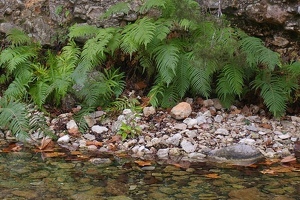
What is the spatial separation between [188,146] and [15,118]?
6.75 ft

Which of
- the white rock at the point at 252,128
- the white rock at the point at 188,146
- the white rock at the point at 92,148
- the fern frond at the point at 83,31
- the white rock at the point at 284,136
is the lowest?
the white rock at the point at 92,148

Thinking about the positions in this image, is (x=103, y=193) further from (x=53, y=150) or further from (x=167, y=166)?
(x=53, y=150)

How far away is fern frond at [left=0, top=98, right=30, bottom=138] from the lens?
16.2ft

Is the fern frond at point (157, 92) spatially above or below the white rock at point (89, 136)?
above

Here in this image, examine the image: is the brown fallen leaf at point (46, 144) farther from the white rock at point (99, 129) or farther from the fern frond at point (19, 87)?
the fern frond at point (19, 87)

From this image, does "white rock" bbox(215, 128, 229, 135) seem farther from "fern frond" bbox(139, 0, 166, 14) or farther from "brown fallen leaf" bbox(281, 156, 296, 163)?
"fern frond" bbox(139, 0, 166, 14)

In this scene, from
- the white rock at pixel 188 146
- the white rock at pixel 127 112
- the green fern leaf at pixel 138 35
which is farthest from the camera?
the white rock at pixel 127 112

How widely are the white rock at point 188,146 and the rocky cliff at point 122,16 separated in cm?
187

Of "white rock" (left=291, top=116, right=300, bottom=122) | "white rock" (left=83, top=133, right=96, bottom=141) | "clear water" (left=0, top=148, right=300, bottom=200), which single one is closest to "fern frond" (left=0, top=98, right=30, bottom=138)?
"clear water" (left=0, top=148, right=300, bottom=200)

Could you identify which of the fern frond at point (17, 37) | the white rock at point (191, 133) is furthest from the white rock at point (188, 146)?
the fern frond at point (17, 37)

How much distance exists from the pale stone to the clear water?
943mm

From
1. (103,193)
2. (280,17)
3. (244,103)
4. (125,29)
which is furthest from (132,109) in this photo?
(280,17)

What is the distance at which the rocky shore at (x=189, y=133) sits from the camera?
4641 mm

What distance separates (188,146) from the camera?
4.73 meters
